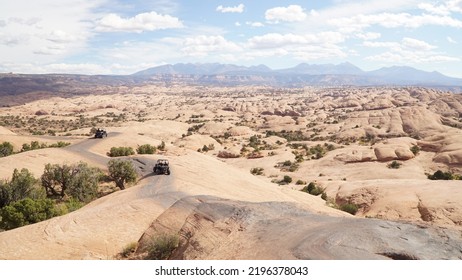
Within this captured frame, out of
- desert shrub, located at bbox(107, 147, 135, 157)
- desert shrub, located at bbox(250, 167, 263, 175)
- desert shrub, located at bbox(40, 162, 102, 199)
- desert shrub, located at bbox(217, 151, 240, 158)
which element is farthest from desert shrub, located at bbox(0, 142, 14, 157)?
desert shrub, located at bbox(250, 167, 263, 175)

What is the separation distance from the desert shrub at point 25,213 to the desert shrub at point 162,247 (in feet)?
34.9

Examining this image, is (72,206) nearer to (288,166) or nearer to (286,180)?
(286,180)

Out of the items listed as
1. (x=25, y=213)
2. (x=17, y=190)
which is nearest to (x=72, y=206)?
(x=25, y=213)

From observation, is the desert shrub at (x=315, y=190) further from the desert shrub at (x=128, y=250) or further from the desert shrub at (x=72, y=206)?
the desert shrub at (x=128, y=250)

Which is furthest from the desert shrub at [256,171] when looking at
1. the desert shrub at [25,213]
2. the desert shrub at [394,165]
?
the desert shrub at [25,213]

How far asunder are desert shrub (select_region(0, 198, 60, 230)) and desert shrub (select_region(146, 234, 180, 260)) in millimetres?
10627

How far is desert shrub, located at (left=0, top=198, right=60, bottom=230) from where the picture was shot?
75.4ft

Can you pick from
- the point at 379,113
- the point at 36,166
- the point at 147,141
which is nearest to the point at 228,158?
the point at 147,141

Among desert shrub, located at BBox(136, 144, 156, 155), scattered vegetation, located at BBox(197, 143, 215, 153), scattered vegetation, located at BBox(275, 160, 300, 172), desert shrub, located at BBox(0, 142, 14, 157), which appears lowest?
scattered vegetation, located at BBox(275, 160, 300, 172)

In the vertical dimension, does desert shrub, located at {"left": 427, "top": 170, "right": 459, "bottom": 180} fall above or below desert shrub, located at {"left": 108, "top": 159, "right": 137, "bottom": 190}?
below

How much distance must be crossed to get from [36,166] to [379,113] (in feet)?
298

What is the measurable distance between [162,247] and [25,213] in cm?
1199

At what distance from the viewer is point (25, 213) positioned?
2364 centimetres

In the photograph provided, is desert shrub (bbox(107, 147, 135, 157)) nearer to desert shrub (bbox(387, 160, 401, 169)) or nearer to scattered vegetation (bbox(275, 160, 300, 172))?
scattered vegetation (bbox(275, 160, 300, 172))
